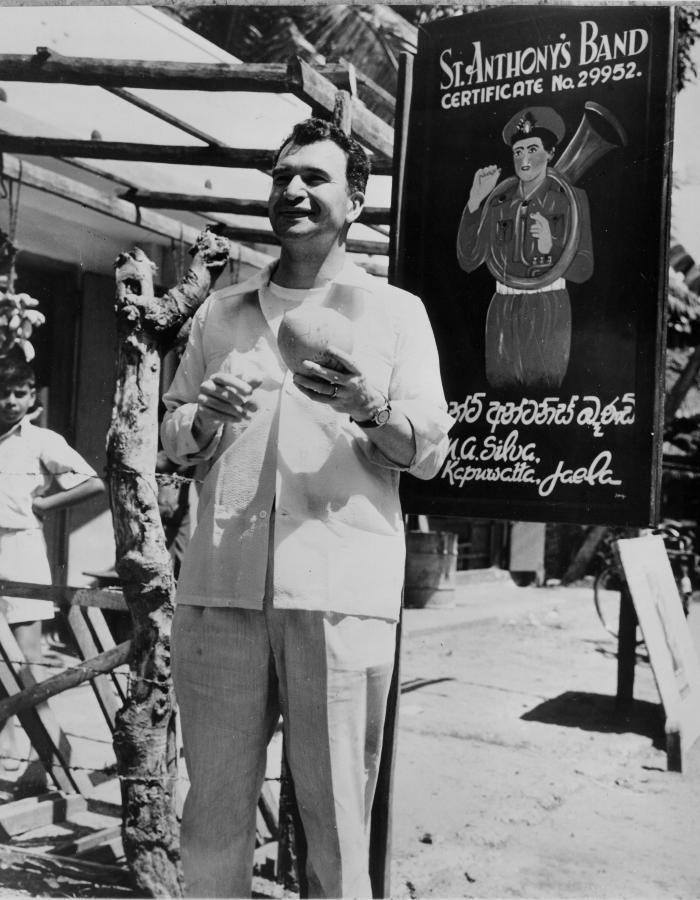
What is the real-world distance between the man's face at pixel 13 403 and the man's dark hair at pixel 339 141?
1825mm

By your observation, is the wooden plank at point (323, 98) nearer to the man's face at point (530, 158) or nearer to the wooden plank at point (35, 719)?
the man's face at point (530, 158)

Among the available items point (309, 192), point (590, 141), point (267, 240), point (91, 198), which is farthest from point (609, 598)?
point (309, 192)

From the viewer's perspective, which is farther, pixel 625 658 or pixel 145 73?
pixel 625 658

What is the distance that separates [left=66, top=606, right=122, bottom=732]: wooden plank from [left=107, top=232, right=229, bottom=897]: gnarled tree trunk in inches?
26.3

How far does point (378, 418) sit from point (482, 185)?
1189 mm

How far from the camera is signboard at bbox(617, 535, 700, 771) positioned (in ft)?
16.6

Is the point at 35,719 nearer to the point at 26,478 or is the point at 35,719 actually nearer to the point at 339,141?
the point at 26,478

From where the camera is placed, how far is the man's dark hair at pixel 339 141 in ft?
6.80

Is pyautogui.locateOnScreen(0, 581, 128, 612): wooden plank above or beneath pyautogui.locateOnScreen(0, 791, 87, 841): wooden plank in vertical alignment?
above

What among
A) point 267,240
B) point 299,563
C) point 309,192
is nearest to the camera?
point 299,563

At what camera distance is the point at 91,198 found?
14.1ft

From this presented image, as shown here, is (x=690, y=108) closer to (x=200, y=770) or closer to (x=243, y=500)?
A: (x=243, y=500)

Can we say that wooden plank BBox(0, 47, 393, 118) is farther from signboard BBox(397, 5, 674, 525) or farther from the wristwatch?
the wristwatch

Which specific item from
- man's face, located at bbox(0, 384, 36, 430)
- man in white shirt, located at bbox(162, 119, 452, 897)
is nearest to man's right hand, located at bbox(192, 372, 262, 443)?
man in white shirt, located at bbox(162, 119, 452, 897)
